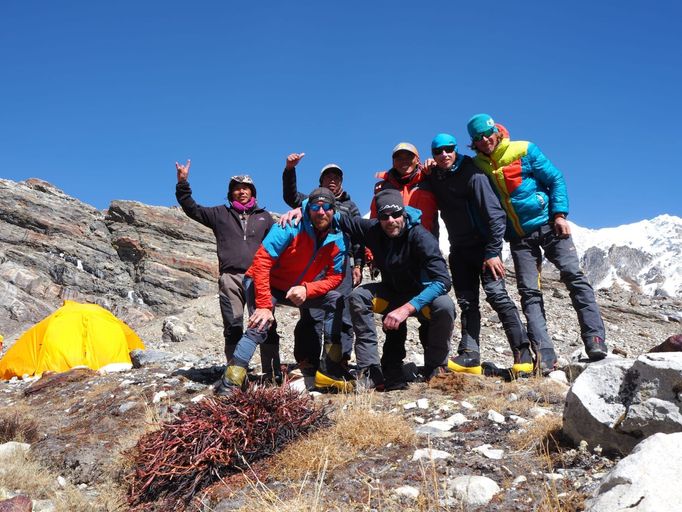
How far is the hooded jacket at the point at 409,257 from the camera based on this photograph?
21.5 feet

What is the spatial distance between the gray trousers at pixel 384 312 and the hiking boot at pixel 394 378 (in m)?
0.35

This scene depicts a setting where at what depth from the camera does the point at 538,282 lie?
7.12m

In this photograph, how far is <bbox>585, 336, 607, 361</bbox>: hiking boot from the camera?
6.73m

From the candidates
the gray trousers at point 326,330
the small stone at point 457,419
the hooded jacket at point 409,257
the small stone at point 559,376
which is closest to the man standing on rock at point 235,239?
the gray trousers at point 326,330

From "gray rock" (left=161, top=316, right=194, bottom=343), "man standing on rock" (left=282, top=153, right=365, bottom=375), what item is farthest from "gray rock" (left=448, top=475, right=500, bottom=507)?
"gray rock" (left=161, top=316, right=194, bottom=343)

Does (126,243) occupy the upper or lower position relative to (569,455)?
upper

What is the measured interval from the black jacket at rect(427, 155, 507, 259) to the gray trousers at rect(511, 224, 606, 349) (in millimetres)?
483

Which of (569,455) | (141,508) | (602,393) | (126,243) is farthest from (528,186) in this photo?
(126,243)

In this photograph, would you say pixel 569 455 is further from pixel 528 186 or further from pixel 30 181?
pixel 30 181

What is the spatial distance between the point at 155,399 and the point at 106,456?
1.59 meters

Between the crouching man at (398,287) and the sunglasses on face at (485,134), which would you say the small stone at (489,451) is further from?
the sunglasses on face at (485,134)

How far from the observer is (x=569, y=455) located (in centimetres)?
423

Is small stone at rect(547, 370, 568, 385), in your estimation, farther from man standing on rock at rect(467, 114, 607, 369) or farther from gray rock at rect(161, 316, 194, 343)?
gray rock at rect(161, 316, 194, 343)

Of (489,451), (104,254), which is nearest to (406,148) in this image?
(489,451)
